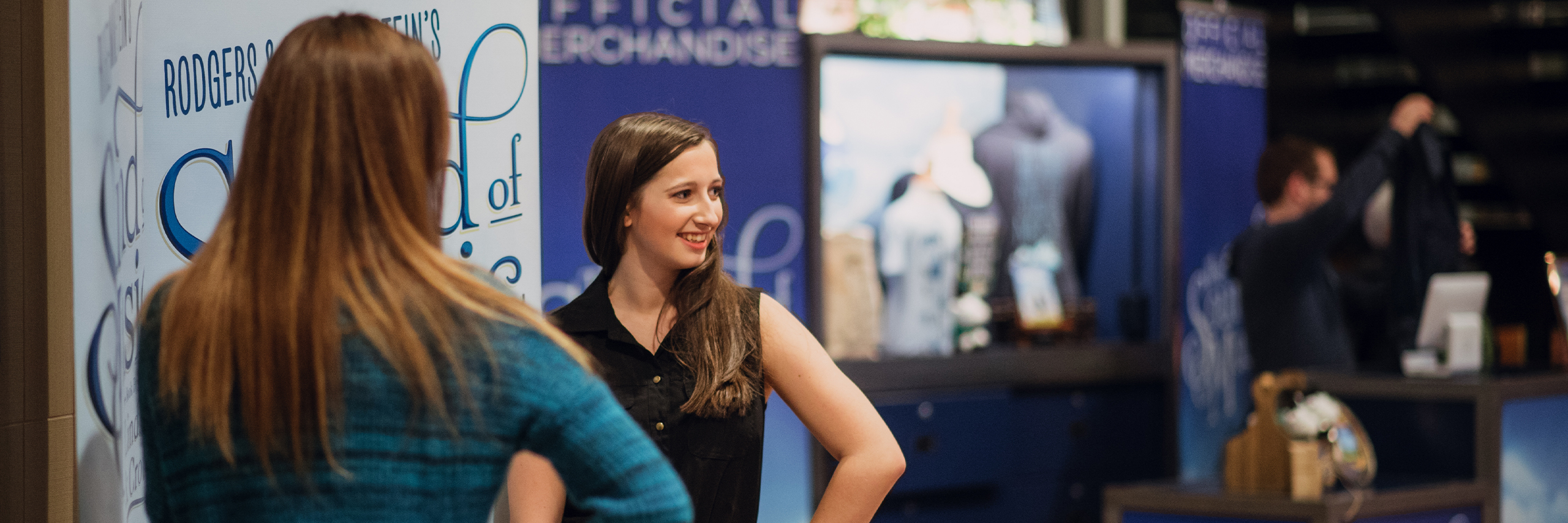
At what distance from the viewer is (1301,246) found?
15.2 ft

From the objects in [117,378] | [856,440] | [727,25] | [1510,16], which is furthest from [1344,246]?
[117,378]

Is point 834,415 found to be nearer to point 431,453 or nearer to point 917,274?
point 431,453

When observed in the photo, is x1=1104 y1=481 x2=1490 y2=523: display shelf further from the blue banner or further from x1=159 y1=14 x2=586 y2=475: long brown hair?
x1=159 y1=14 x2=586 y2=475: long brown hair

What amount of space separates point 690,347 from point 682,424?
0.30ft

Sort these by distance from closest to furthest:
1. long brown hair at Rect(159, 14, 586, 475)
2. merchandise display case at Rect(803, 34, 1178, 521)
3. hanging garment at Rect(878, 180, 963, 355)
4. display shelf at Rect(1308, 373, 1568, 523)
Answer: long brown hair at Rect(159, 14, 586, 475) < display shelf at Rect(1308, 373, 1568, 523) < merchandise display case at Rect(803, 34, 1178, 521) < hanging garment at Rect(878, 180, 963, 355)

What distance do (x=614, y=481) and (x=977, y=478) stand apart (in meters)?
3.54

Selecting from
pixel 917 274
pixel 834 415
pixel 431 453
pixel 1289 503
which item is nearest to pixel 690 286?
pixel 834 415

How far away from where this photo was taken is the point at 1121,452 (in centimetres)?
495

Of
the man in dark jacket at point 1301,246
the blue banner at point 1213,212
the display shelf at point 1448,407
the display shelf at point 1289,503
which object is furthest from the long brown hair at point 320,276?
the blue banner at point 1213,212

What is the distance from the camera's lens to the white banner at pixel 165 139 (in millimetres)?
1947

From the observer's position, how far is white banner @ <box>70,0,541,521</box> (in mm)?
1947

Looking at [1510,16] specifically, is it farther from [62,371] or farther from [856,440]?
[62,371]

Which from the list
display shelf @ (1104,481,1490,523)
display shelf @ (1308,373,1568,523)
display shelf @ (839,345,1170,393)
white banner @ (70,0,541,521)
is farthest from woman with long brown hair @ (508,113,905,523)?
display shelf @ (1308,373,1568,523)

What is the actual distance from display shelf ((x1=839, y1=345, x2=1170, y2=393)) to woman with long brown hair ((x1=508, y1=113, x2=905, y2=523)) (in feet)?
7.98
